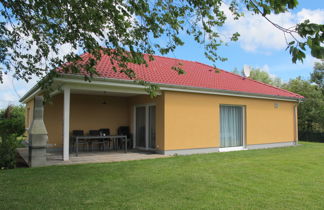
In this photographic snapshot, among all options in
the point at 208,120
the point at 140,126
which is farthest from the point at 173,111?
the point at 140,126

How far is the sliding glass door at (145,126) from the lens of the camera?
38.6 ft

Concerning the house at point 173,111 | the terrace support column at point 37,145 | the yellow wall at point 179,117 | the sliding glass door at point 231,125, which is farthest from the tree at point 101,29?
the sliding glass door at point 231,125

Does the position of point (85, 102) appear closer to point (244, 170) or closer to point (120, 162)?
point (120, 162)

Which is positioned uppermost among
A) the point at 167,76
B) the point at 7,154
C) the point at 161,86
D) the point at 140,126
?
the point at 167,76

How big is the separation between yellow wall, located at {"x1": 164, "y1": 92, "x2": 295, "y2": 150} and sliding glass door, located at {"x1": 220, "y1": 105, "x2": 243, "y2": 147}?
32 cm

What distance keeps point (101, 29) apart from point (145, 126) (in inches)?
269

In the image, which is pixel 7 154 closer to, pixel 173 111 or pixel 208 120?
pixel 173 111

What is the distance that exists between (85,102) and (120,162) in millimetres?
4852

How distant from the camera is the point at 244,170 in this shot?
734 cm

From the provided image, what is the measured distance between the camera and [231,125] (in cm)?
1283

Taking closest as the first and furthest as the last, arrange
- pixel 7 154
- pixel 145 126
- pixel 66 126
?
pixel 7 154 → pixel 66 126 → pixel 145 126

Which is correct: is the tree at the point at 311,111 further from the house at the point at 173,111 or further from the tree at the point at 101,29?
the tree at the point at 101,29

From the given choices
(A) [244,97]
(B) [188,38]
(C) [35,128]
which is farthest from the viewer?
(A) [244,97]

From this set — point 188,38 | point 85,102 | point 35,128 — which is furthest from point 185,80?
point 35,128
